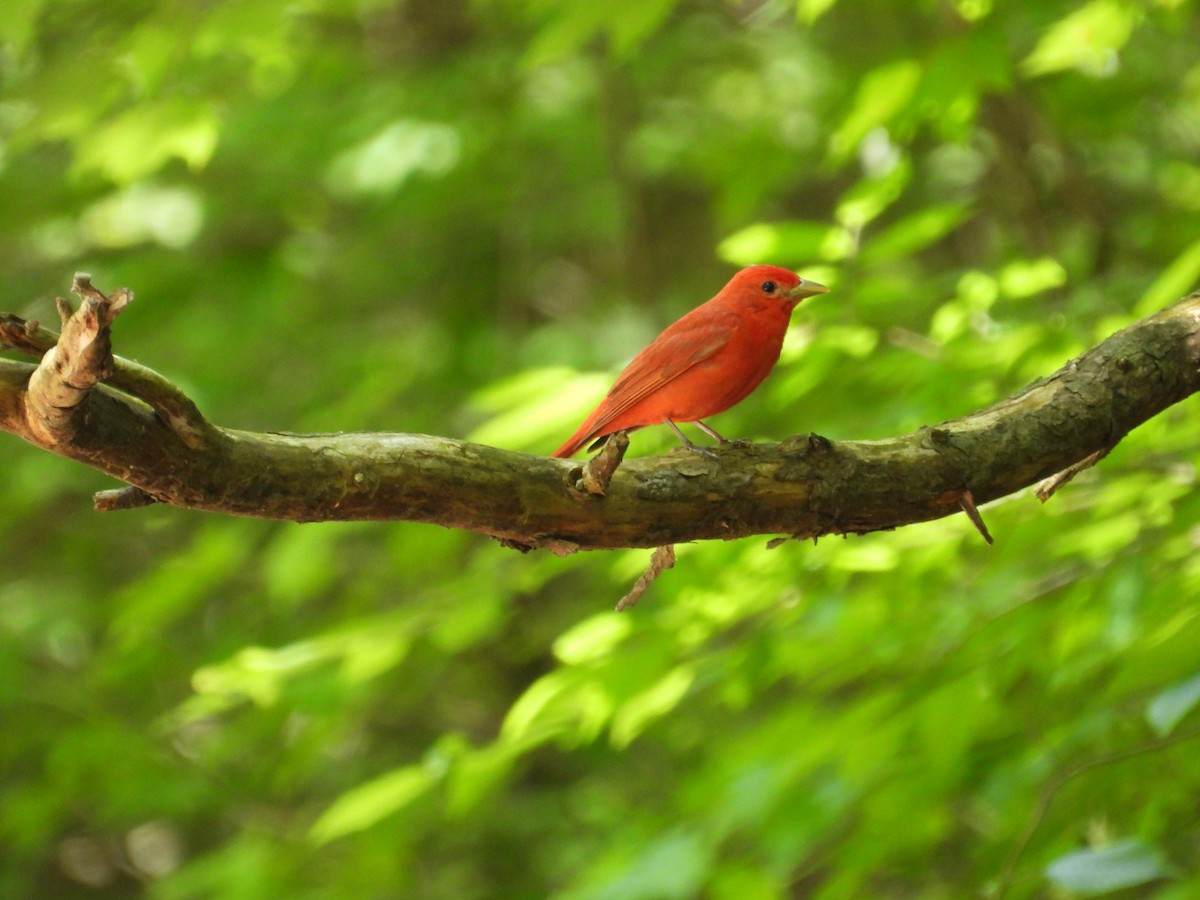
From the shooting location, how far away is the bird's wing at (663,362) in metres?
3.10

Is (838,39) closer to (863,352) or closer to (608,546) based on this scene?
(863,352)

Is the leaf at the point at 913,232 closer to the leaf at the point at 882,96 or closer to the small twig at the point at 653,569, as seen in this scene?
the leaf at the point at 882,96

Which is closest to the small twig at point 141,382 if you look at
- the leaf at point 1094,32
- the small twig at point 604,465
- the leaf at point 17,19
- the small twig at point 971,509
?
the small twig at point 604,465

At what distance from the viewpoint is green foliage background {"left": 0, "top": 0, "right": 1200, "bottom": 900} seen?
9.82 ft

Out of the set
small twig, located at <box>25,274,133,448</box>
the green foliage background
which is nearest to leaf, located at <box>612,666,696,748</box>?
the green foliage background

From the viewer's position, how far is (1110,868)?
2127mm

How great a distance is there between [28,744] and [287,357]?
2593 millimetres

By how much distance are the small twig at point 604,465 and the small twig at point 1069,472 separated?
87 centimetres

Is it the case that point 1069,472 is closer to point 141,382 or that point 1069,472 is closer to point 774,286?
point 774,286

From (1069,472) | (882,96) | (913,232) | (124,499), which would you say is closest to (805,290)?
(913,232)

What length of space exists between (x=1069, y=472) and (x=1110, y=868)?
27.4 inches

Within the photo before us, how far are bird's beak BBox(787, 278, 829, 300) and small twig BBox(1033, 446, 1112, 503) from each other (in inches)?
44.0

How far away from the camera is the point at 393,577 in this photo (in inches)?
258

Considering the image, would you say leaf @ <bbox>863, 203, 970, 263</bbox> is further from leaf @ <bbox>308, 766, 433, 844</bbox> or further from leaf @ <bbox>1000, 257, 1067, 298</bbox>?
leaf @ <bbox>308, 766, 433, 844</bbox>
